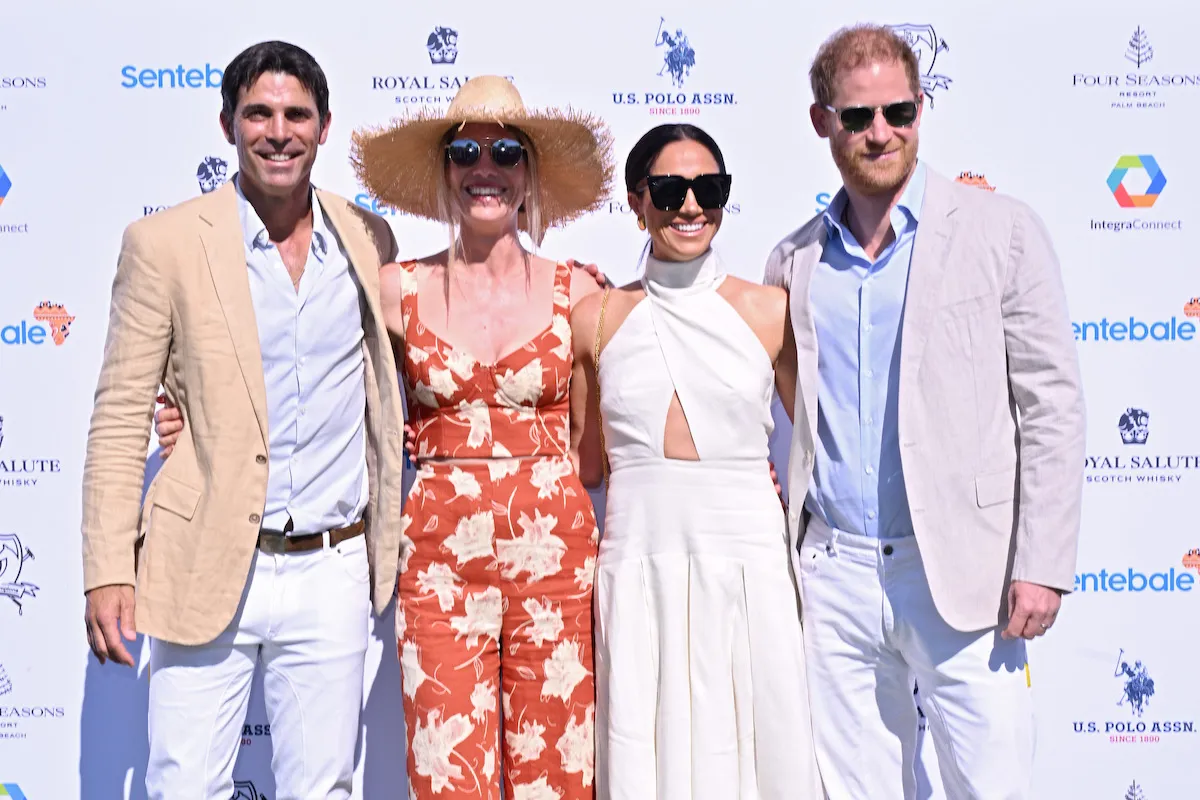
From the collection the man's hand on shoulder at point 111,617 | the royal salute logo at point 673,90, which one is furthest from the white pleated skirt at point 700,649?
the royal salute logo at point 673,90

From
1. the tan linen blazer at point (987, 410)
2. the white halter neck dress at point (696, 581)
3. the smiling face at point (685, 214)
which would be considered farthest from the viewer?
the smiling face at point (685, 214)

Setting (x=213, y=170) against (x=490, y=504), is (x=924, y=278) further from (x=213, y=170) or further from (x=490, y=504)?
(x=213, y=170)

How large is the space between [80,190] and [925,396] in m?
2.87

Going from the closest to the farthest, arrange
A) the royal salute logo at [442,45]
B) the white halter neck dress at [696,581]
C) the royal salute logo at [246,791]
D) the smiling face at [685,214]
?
the white halter neck dress at [696,581]
the smiling face at [685,214]
the royal salute logo at [442,45]
the royal salute logo at [246,791]

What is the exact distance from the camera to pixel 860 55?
256cm

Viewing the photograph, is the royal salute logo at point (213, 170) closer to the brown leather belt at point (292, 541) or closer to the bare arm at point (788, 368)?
the brown leather belt at point (292, 541)

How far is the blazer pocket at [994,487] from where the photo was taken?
2.47m

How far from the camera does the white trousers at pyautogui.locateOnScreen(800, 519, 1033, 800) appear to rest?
2471 mm

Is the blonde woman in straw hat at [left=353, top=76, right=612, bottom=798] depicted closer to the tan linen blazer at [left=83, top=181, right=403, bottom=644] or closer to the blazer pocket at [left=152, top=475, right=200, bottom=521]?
the tan linen blazer at [left=83, top=181, right=403, bottom=644]

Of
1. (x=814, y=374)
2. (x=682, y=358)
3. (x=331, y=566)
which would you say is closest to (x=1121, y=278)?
(x=814, y=374)

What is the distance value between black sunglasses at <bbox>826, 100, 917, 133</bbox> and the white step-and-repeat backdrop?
98 cm

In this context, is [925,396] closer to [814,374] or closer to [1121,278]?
[814,374]

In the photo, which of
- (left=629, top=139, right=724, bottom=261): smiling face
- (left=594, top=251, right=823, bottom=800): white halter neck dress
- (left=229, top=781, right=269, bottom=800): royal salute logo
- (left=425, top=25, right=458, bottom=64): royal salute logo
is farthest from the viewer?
(left=229, top=781, right=269, bottom=800): royal salute logo

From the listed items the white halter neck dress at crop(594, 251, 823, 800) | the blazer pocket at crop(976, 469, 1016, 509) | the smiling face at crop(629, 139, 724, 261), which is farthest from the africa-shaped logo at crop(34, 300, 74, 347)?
the blazer pocket at crop(976, 469, 1016, 509)
